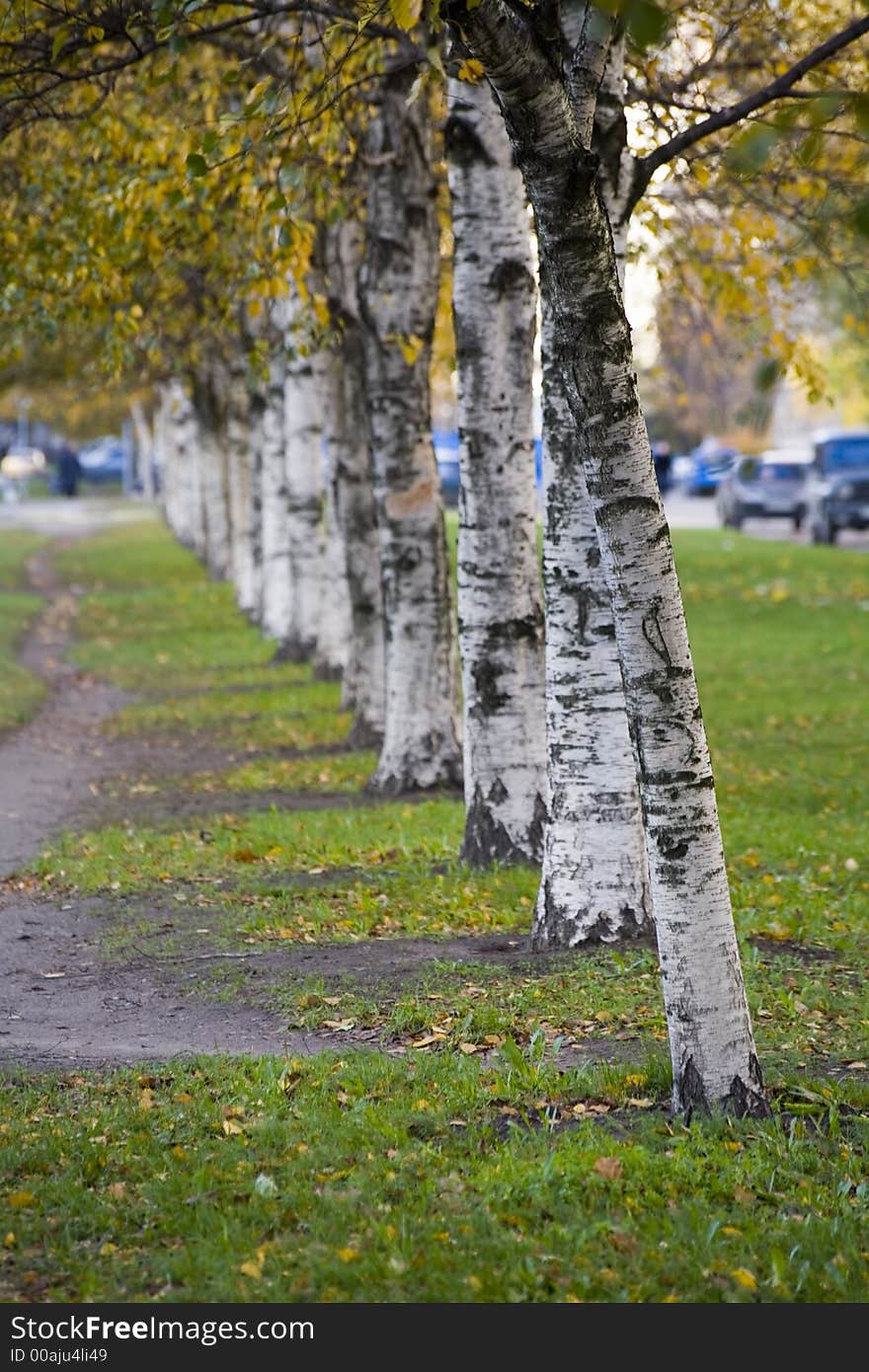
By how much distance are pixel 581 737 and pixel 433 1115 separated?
7.71 ft

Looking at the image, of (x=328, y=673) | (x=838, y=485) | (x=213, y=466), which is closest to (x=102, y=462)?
(x=213, y=466)

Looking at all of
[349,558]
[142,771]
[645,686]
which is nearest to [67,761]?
[142,771]

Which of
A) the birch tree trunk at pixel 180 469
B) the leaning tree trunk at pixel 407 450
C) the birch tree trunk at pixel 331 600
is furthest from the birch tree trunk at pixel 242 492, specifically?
the leaning tree trunk at pixel 407 450

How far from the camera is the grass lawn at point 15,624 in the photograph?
59.2 feet

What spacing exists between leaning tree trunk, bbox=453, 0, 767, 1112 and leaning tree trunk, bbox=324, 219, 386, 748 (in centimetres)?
869

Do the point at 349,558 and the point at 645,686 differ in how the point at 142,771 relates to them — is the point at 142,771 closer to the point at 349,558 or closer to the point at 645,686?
the point at 349,558

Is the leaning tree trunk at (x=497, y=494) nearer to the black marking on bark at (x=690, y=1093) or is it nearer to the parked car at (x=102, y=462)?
the black marking on bark at (x=690, y=1093)

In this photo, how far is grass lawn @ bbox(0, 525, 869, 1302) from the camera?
4.63 meters

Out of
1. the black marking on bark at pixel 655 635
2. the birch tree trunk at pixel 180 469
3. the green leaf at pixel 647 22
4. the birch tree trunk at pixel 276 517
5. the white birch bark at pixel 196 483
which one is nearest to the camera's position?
the green leaf at pixel 647 22

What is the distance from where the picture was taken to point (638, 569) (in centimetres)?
528

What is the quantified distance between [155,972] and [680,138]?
4291 millimetres

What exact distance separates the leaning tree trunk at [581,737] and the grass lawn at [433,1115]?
0.85ft

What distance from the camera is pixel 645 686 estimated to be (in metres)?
5.32

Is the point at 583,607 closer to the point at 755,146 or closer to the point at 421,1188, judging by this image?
the point at 421,1188
